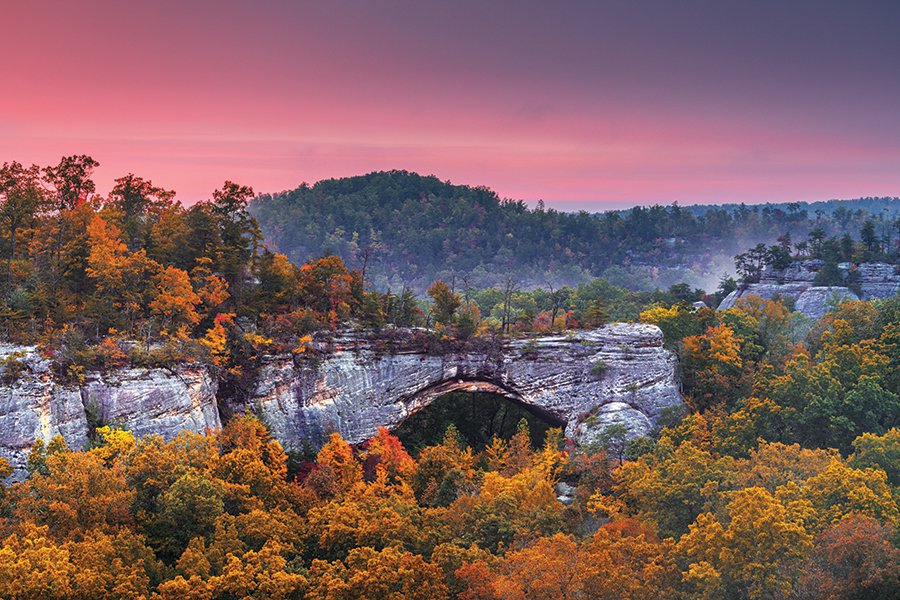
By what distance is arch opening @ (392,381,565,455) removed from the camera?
5406cm

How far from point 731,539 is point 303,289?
105 feet

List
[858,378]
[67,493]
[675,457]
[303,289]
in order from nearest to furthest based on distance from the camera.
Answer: [67,493]
[675,457]
[858,378]
[303,289]

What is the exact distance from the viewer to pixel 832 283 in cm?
8975

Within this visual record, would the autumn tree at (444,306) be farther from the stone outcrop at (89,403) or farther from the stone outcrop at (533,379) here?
the stone outcrop at (89,403)

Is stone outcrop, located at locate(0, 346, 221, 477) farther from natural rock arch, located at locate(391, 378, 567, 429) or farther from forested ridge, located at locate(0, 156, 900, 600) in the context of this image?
natural rock arch, located at locate(391, 378, 567, 429)

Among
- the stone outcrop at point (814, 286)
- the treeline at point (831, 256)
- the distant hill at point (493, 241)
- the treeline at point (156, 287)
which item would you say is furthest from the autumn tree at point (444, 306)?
the distant hill at point (493, 241)

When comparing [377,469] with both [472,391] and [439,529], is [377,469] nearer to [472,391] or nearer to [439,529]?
[439,529]

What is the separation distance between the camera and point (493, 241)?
187m

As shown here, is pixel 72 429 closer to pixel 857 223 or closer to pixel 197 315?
pixel 197 315

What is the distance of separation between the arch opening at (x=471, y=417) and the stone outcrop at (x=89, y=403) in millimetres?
15719

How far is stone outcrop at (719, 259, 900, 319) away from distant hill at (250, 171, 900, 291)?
242 ft

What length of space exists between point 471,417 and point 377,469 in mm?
17648

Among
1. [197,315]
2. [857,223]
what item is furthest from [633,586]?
[857,223]

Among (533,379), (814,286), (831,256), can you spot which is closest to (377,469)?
(533,379)
